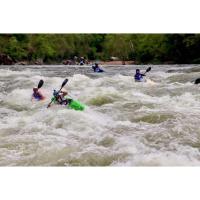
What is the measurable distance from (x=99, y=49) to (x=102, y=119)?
773 mm

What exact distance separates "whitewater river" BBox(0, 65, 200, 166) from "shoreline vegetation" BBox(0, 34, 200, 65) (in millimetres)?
93

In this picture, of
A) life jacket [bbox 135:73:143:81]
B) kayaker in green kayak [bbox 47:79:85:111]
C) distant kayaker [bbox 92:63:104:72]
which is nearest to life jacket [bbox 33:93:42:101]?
kayaker in green kayak [bbox 47:79:85:111]

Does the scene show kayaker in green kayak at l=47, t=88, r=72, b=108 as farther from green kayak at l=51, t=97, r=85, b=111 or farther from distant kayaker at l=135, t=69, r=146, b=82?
distant kayaker at l=135, t=69, r=146, b=82

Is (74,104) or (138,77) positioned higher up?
(138,77)

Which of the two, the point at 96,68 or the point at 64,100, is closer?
the point at 64,100

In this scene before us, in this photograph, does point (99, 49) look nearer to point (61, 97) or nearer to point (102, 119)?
point (61, 97)

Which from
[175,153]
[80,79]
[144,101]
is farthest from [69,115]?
[175,153]

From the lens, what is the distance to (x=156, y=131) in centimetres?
579

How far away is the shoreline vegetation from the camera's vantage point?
5.82 meters

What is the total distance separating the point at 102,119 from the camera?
5.86 m

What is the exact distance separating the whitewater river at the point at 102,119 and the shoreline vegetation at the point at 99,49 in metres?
0.09

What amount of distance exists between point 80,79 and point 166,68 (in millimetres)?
953

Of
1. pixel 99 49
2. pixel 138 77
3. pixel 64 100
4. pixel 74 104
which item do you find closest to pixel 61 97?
pixel 64 100
